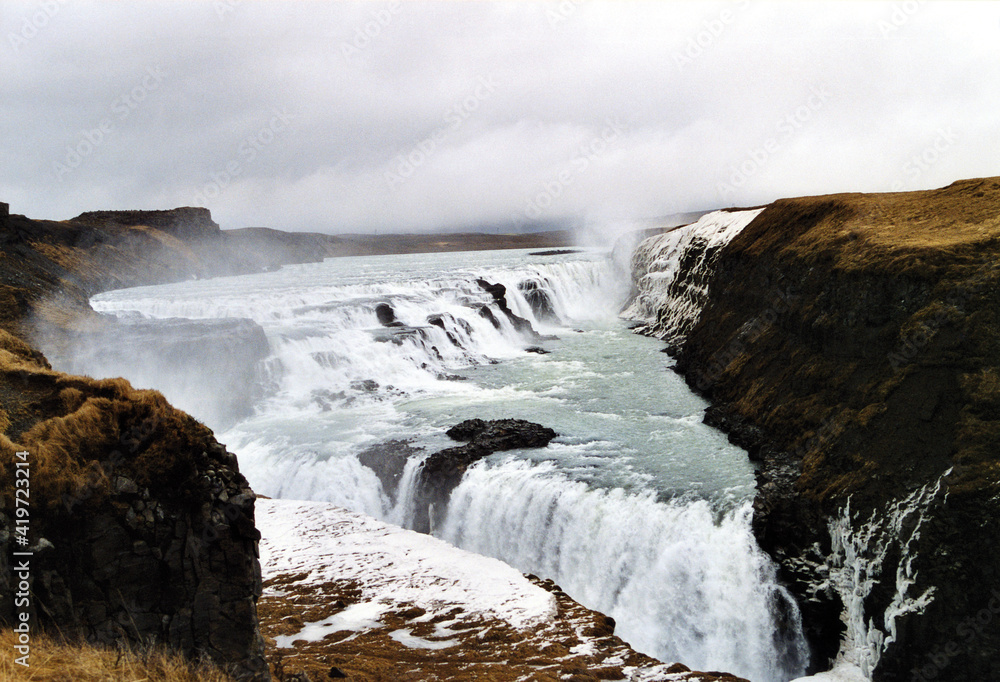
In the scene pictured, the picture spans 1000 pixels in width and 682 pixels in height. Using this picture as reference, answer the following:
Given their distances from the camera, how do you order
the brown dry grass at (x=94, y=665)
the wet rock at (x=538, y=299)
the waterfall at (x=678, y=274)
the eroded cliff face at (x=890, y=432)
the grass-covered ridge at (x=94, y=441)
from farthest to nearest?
the wet rock at (x=538, y=299) < the waterfall at (x=678, y=274) < the eroded cliff face at (x=890, y=432) < the grass-covered ridge at (x=94, y=441) < the brown dry grass at (x=94, y=665)

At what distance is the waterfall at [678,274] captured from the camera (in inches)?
1062

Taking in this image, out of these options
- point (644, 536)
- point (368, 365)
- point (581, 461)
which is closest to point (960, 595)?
point (644, 536)

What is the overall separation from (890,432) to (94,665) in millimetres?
11738

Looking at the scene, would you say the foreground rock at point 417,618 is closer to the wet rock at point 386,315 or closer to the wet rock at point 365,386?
the wet rock at point 365,386

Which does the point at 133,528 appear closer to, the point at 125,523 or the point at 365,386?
the point at 125,523

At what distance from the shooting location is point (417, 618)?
913 centimetres

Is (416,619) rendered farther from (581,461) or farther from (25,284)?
(25,284)

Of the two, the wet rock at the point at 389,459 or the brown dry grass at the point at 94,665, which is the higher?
the brown dry grass at the point at 94,665

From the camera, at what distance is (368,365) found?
24.5m

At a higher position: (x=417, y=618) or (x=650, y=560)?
(x=417, y=618)

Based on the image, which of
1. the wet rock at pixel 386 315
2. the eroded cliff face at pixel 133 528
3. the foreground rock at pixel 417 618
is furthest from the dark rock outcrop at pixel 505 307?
the eroded cliff face at pixel 133 528

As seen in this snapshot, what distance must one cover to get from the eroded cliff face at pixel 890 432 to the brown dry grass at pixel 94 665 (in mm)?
8992

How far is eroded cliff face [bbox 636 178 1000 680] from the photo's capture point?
8.25 m
